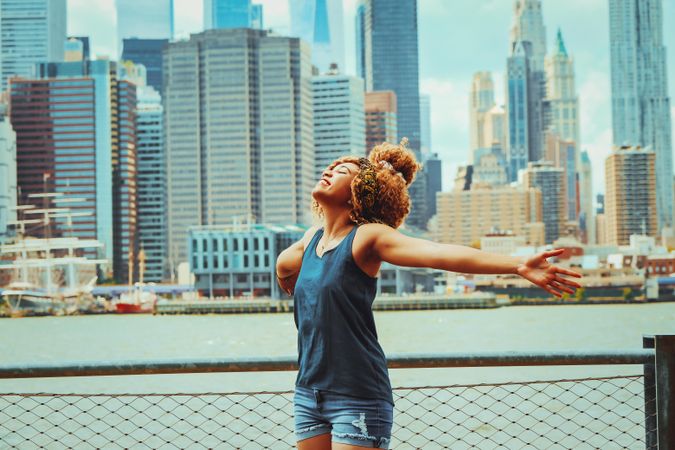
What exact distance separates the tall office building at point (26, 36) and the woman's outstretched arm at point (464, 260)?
598 feet

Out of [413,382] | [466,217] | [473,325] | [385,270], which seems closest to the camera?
[413,382]

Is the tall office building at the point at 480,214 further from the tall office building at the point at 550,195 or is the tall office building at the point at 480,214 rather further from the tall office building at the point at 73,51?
the tall office building at the point at 73,51

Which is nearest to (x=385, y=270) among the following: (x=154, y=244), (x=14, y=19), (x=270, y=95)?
(x=270, y=95)

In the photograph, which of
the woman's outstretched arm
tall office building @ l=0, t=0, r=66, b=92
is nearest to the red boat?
tall office building @ l=0, t=0, r=66, b=92

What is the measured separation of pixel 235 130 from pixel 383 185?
420 feet

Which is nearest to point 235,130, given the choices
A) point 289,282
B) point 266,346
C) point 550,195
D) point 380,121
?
point 380,121

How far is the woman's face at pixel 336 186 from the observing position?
3.15 m

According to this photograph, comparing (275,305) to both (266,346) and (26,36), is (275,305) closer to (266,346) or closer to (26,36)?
(266,346)

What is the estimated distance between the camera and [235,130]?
129625mm

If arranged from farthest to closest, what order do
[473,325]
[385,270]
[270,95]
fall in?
1. [270,95]
2. [385,270]
3. [473,325]

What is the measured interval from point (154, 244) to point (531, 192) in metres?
71.7

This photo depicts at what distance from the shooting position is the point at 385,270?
109m

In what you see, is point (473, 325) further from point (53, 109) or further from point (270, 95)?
point (53, 109)

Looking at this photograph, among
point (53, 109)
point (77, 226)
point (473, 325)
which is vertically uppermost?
point (53, 109)
